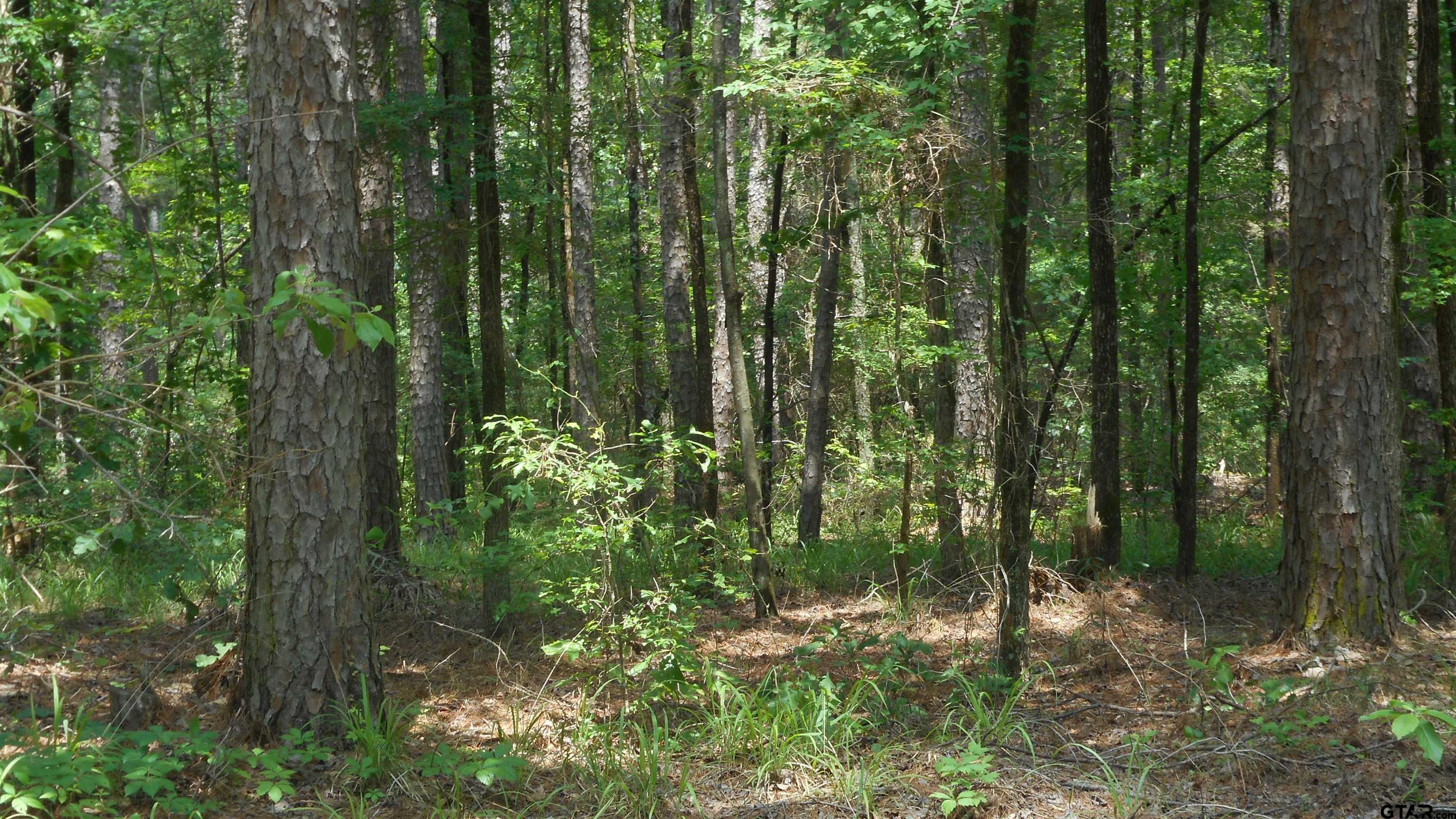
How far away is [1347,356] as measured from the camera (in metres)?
6.00

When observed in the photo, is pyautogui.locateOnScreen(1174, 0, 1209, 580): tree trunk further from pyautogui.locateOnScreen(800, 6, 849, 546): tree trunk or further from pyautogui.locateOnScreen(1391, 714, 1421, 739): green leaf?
pyautogui.locateOnScreen(1391, 714, 1421, 739): green leaf

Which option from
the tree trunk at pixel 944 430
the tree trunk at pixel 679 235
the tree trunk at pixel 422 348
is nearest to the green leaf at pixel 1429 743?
the tree trunk at pixel 944 430

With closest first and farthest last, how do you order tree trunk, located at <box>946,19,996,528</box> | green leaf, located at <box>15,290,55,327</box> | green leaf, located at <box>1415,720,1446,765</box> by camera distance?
green leaf, located at <box>15,290,55,327</box>
green leaf, located at <box>1415,720,1446,765</box>
tree trunk, located at <box>946,19,996,528</box>

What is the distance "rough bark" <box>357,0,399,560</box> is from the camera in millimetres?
7625

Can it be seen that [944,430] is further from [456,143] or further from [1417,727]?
[1417,727]

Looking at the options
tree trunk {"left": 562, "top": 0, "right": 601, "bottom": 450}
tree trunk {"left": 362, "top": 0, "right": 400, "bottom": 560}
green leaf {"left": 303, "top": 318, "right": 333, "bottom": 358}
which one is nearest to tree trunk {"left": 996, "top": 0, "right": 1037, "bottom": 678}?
green leaf {"left": 303, "top": 318, "right": 333, "bottom": 358}

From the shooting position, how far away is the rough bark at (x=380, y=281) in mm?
7625

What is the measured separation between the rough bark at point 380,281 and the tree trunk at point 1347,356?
260 inches

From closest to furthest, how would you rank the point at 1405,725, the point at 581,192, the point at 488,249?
the point at 1405,725 → the point at 488,249 → the point at 581,192

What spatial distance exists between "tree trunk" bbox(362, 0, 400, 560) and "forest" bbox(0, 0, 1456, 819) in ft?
0.19

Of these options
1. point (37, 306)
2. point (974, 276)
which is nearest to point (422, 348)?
point (974, 276)

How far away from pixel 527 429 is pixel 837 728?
2.48 m

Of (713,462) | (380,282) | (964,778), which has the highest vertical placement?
(380,282)

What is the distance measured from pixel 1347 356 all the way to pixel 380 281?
7.36 metres
